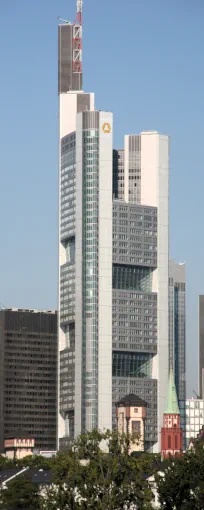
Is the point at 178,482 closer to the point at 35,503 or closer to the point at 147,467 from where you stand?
the point at 147,467

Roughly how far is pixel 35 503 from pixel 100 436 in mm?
40565

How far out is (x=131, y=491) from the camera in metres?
150

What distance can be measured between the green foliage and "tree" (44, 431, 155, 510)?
8.61 m

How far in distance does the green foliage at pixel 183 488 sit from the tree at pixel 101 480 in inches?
339

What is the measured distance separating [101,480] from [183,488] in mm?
16736

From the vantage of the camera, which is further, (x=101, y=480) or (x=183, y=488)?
(x=183, y=488)

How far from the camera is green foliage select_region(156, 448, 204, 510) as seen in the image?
161500 millimetres

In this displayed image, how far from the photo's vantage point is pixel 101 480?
150875 mm

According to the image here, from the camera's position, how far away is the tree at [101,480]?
14975 cm

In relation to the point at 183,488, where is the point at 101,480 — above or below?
above

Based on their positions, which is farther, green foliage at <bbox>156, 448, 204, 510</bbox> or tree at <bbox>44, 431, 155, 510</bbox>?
green foliage at <bbox>156, 448, 204, 510</bbox>

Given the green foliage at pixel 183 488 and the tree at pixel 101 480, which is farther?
the green foliage at pixel 183 488

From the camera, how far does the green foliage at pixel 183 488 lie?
161500 millimetres

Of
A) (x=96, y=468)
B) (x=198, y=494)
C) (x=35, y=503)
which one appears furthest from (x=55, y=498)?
(x=35, y=503)
